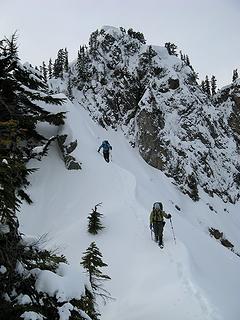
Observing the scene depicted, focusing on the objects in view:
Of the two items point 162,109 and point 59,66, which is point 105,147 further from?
point 59,66

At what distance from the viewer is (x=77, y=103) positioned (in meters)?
38.7

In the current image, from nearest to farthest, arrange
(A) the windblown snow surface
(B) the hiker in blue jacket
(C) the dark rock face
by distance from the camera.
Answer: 1. (A) the windblown snow surface
2. (B) the hiker in blue jacket
3. (C) the dark rock face

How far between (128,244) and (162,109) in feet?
78.2

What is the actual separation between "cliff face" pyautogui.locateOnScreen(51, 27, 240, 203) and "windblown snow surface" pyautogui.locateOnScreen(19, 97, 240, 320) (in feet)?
24.8

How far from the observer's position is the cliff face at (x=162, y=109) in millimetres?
34469

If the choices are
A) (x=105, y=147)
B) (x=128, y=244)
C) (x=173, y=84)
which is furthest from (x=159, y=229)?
(x=173, y=84)

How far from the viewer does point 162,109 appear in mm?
36875

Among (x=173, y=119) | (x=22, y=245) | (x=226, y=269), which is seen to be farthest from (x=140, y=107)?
(x=22, y=245)

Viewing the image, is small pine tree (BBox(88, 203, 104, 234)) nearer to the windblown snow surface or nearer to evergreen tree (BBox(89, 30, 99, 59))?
the windblown snow surface

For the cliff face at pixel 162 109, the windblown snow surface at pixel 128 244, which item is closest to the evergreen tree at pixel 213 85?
the cliff face at pixel 162 109

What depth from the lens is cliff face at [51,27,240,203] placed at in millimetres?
34469

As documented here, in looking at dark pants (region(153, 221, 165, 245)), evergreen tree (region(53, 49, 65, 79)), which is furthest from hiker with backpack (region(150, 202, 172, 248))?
evergreen tree (region(53, 49, 65, 79))

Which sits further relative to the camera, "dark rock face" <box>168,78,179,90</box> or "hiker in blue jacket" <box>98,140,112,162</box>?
"dark rock face" <box>168,78,179,90</box>

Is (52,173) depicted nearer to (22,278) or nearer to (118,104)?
(22,278)
